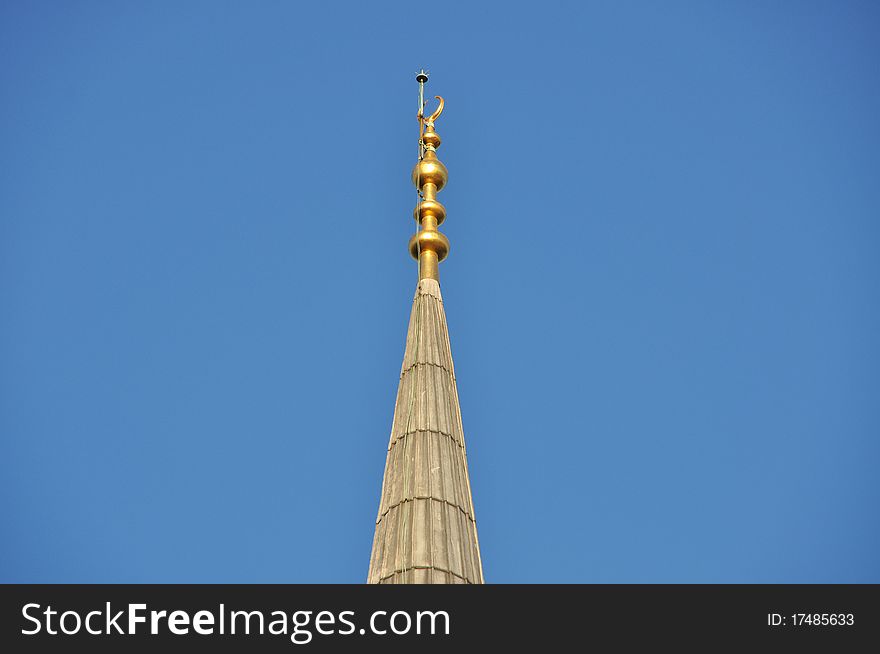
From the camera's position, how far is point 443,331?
69.4 ft

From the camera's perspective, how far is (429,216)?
872 inches

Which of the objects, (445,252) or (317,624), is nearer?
(317,624)

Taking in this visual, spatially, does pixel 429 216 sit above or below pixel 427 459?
above

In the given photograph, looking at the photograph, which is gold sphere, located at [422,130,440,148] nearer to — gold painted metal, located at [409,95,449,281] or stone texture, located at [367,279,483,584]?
gold painted metal, located at [409,95,449,281]

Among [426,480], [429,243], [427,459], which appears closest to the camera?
[426,480]

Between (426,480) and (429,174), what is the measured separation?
18.5 feet

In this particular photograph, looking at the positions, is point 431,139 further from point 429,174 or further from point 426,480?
point 426,480

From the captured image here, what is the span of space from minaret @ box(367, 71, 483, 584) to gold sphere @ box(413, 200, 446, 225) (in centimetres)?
1

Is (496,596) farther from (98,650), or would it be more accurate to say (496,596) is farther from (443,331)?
(443,331)

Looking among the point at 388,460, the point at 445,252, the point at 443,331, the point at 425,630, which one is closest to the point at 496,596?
the point at 425,630

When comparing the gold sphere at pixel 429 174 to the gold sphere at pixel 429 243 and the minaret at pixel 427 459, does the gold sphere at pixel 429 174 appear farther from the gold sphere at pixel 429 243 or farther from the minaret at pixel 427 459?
the gold sphere at pixel 429 243

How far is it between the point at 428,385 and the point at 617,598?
6.67m

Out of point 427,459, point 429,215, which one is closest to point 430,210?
point 429,215

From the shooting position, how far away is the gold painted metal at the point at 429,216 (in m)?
21.9
